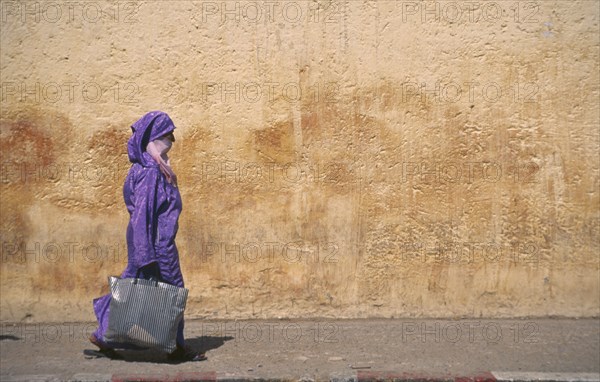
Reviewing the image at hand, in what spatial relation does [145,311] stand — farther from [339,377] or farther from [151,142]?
[339,377]

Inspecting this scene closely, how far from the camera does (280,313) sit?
22.5ft

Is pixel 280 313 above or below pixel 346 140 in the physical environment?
below

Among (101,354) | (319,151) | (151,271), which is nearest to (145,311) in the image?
(151,271)

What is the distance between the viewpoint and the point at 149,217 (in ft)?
18.1

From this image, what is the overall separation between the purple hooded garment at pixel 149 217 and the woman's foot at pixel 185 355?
0.06 meters

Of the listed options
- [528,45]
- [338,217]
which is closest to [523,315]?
[338,217]

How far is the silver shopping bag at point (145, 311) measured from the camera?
17.5 feet

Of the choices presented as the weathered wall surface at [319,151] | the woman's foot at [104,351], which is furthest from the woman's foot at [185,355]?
the weathered wall surface at [319,151]

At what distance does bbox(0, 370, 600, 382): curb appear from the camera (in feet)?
17.2

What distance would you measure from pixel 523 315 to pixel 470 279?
54cm

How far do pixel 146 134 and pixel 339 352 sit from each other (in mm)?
2087

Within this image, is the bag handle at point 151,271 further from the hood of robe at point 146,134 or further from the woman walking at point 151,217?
the hood of robe at point 146,134

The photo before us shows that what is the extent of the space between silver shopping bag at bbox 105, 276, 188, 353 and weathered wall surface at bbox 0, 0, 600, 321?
1.45 m

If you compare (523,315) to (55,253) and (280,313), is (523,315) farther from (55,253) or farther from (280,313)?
(55,253)
